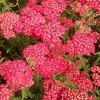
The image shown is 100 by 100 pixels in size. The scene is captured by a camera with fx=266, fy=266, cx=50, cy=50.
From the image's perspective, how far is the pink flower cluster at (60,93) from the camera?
11.0 ft

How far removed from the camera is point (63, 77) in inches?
146

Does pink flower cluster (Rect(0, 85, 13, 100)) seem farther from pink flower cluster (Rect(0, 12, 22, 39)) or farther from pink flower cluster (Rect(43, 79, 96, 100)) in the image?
pink flower cluster (Rect(0, 12, 22, 39))

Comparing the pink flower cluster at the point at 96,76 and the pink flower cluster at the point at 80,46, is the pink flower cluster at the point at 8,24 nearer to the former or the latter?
the pink flower cluster at the point at 80,46

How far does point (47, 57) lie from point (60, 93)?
0.52 metres

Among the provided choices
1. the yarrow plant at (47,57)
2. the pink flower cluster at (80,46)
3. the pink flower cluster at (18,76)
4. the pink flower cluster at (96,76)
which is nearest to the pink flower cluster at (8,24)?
the yarrow plant at (47,57)

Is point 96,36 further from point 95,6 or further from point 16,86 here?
point 16,86

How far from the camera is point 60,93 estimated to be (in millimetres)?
3477

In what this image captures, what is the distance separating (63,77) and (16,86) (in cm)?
81

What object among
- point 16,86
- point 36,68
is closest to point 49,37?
point 36,68

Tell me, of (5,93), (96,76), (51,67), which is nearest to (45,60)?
(51,67)

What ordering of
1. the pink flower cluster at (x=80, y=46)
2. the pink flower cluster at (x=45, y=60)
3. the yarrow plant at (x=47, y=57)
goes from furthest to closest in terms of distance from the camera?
1. the pink flower cluster at (x=80, y=46)
2. the pink flower cluster at (x=45, y=60)
3. the yarrow plant at (x=47, y=57)

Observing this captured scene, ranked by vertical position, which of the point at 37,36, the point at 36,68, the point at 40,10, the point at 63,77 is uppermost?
the point at 40,10

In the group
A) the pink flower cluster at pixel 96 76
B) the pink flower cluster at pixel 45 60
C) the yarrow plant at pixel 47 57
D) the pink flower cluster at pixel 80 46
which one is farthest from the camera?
the pink flower cluster at pixel 96 76

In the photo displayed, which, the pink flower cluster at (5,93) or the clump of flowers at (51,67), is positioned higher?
the clump of flowers at (51,67)
